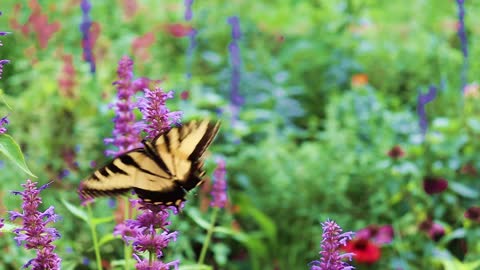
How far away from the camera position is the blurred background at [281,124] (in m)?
3.52

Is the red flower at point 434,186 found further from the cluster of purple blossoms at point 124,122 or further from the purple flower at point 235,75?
the cluster of purple blossoms at point 124,122

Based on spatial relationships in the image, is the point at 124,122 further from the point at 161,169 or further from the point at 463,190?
the point at 463,190

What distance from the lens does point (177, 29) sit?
5.53m

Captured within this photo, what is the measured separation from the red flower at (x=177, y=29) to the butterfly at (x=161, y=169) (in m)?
4.23

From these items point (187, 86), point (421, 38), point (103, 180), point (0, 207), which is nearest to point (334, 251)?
point (103, 180)

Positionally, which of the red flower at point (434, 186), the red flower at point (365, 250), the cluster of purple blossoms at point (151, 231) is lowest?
the cluster of purple blossoms at point (151, 231)

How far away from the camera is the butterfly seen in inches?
48.6

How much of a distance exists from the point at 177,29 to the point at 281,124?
4.38 ft

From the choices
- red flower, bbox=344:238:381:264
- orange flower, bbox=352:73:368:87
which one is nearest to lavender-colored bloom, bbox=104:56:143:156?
red flower, bbox=344:238:381:264

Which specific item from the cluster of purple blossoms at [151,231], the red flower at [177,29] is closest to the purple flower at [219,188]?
the cluster of purple blossoms at [151,231]

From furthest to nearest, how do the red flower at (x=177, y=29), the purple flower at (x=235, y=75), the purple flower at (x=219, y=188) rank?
the red flower at (x=177, y=29)
the purple flower at (x=235, y=75)
the purple flower at (x=219, y=188)

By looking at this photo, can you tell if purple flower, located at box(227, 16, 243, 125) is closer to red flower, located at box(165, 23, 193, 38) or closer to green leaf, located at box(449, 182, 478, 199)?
red flower, located at box(165, 23, 193, 38)

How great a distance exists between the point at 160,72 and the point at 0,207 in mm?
1820

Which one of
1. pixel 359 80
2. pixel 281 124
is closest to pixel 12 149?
pixel 281 124
